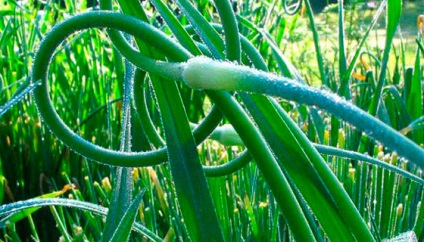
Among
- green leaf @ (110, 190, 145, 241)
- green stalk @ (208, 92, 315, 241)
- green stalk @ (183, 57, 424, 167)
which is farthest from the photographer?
green leaf @ (110, 190, 145, 241)

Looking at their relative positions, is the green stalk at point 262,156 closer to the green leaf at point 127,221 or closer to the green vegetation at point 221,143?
the green vegetation at point 221,143

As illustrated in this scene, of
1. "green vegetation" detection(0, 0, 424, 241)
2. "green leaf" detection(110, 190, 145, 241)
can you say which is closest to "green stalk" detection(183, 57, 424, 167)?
"green vegetation" detection(0, 0, 424, 241)

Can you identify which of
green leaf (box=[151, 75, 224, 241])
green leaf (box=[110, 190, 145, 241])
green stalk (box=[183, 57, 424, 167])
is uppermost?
green stalk (box=[183, 57, 424, 167])

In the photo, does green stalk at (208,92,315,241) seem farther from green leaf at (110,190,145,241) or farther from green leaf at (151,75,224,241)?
green leaf at (110,190,145,241)

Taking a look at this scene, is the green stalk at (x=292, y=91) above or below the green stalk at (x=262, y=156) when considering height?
above

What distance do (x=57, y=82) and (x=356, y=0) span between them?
1.33m

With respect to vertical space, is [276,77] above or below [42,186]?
above

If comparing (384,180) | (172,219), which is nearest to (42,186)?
(172,219)

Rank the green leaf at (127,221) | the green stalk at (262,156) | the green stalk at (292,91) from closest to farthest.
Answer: the green stalk at (292,91)
the green stalk at (262,156)
the green leaf at (127,221)

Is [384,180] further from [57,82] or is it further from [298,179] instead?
[57,82]

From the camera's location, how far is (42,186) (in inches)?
59.1

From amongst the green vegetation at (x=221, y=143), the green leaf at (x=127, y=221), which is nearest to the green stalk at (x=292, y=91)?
the green vegetation at (x=221, y=143)

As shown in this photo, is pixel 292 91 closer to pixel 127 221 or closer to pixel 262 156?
pixel 262 156

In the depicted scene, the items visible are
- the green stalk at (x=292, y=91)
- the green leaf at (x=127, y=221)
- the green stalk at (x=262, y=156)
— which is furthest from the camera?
the green leaf at (x=127, y=221)
